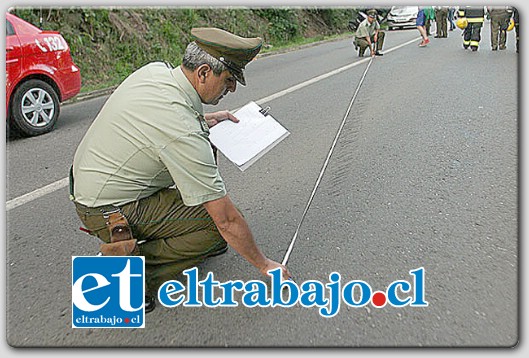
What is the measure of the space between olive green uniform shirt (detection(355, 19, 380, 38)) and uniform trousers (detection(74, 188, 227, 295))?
9.99 m

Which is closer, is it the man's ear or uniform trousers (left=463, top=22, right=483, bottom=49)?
the man's ear

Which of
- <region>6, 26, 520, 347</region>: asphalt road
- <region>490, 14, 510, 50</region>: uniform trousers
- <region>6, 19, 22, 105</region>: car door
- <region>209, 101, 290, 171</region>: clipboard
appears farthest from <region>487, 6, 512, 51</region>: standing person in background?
<region>209, 101, 290, 171</region>: clipboard

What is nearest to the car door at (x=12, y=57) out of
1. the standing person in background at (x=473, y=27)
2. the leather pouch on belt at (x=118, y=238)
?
the leather pouch on belt at (x=118, y=238)

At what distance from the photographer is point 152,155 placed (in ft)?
8.08

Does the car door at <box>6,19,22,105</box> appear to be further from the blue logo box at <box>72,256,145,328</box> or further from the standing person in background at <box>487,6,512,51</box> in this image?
the standing person in background at <box>487,6,512,51</box>

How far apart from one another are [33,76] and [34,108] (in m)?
0.37

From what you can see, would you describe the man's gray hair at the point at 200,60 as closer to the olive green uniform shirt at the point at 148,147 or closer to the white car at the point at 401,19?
the olive green uniform shirt at the point at 148,147

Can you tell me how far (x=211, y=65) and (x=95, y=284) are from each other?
111cm

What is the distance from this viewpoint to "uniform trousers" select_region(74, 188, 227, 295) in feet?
9.05

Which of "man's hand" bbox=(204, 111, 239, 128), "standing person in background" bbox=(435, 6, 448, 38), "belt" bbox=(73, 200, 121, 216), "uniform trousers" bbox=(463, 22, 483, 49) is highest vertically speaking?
"man's hand" bbox=(204, 111, 239, 128)

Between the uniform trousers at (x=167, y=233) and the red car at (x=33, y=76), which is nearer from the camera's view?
the uniform trousers at (x=167, y=233)

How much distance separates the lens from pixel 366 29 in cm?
1203

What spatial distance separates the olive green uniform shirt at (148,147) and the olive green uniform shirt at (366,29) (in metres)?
10.0

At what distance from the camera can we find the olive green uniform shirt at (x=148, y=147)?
237cm
